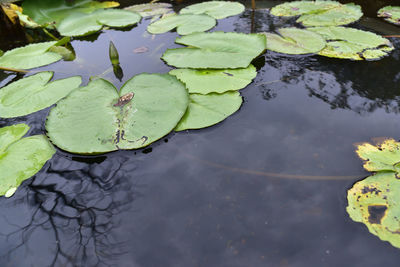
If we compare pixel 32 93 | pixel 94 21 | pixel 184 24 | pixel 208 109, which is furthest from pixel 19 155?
pixel 94 21

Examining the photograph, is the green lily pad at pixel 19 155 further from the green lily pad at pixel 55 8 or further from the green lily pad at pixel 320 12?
the green lily pad at pixel 320 12

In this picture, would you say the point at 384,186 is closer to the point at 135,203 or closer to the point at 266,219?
the point at 266,219

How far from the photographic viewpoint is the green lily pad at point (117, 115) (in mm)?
1690

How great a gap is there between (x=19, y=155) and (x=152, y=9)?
306 centimetres

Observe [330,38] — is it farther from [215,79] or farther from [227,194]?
[227,194]

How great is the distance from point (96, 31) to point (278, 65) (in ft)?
7.47

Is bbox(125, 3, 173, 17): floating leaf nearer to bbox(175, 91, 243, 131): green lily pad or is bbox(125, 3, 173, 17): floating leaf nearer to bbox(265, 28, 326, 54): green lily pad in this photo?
bbox(265, 28, 326, 54): green lily pad

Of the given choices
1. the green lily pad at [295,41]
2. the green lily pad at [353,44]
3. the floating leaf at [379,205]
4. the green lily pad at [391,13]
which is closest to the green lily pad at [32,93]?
the green lily pad at [295,41]

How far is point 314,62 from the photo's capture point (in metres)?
2.52

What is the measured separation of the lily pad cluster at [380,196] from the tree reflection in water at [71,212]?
46.1 inches

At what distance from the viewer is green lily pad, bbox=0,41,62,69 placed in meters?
2.69

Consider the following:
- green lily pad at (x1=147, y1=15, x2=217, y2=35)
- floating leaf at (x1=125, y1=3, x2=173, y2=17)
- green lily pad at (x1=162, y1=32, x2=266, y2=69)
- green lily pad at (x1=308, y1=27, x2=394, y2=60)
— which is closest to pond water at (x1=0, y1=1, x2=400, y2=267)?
green lily pad at (x1=162, y1=32, x2=266, y2=69)

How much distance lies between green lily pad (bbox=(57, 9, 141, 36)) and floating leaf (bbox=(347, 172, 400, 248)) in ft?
10.5

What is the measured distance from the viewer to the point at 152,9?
398 centimetres
